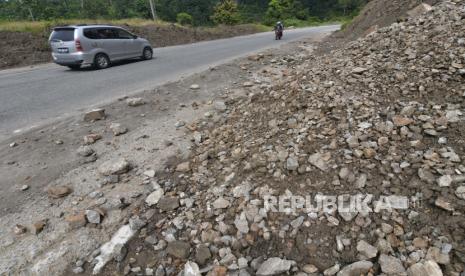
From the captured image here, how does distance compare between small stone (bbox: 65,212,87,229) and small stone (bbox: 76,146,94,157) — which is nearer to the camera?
small stone (bbox: 65,212,87,229)

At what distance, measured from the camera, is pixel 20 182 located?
392cm

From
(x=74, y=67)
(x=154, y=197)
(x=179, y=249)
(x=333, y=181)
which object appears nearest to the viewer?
(x=179, y=249)

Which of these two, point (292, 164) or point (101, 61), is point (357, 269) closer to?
point (292, 164)

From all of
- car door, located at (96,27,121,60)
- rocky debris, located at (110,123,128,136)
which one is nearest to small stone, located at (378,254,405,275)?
rocky debris, located at (110,123,128,136)

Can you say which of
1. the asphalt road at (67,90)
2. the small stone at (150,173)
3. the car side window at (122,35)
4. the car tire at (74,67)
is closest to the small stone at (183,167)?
the small stone at (150,173)

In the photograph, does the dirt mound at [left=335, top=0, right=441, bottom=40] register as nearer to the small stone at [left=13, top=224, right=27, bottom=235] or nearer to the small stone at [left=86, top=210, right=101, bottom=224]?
the small stone at [left=86, top=210, right=101, bottom=224]

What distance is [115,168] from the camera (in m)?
3.99

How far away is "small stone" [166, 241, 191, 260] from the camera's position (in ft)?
8.73

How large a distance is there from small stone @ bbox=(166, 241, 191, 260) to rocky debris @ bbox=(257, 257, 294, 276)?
684 millimetres

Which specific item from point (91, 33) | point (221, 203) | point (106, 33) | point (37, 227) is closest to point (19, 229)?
point (37, 227)

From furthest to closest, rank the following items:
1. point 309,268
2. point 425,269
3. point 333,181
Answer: point 333,181
point 309,268
point 425,269

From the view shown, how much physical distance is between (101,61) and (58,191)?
9.60 m

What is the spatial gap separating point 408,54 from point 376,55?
0.58m

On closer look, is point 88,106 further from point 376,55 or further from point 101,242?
point 376,55
